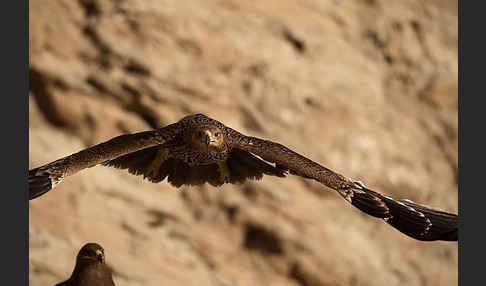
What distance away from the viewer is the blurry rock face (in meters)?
7.32

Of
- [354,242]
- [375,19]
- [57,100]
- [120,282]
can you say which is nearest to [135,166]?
[120,282]

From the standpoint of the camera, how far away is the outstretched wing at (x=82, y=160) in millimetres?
3451

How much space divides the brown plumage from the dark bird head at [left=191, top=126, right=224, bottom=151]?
33.4 inches

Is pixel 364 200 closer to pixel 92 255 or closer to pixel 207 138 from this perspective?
pixel 207 138

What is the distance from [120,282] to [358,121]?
10.2 ft

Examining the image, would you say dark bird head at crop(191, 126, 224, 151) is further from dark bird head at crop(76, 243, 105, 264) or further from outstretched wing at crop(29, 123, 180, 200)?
dark bird head at crop(76, 243, 105, 264)

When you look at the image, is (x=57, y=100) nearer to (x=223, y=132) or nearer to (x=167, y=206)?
(x=167, y=206)

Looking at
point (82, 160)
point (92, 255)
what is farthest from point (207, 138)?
point (92, 255)

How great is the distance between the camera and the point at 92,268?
13.5 ft

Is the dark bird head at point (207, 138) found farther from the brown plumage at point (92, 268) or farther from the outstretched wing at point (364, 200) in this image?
the brown plumage at point (92, 268)

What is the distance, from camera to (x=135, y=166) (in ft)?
13.0

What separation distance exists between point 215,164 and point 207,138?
1.25ft

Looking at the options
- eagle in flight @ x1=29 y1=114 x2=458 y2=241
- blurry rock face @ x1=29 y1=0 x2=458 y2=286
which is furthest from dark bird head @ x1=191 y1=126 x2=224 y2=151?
blurry rock face @ x1=29 y1=0 x2=458 y2=286

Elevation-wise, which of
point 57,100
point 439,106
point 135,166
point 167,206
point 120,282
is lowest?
point 135,166
